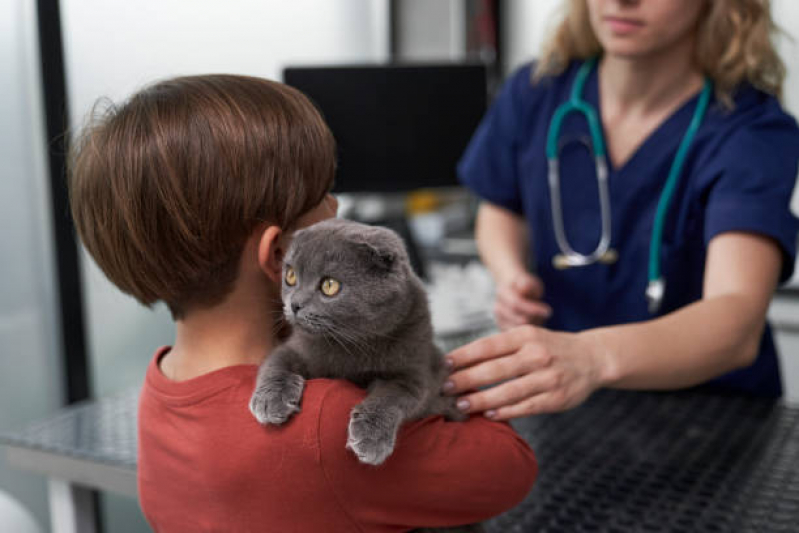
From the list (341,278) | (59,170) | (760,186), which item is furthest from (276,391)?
(59,170)

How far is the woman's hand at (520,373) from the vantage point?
2.68 feet

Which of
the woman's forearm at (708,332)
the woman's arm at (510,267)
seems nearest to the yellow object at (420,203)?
the woman's arm at (510,267)

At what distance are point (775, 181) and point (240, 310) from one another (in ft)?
2.88

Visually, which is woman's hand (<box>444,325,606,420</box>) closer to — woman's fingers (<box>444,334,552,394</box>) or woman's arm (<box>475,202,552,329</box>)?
woman's fingers (<box>444,334,552,394</box>)

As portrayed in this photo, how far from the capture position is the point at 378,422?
25.3 inches

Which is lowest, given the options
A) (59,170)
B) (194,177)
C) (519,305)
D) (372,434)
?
(519,305)

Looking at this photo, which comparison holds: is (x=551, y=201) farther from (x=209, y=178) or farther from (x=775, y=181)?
(x=209, y=178)

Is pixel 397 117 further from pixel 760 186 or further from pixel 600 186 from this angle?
pixel 760 186

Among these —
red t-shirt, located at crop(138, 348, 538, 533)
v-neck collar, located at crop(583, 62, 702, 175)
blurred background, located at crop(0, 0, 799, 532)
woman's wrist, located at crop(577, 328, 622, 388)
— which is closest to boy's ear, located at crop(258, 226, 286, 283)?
red t-shirt, located at crop(138, 348, 538, 533)

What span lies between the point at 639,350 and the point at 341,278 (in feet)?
1.53

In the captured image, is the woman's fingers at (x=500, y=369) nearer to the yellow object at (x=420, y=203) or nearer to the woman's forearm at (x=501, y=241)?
the woman's forearm at (x=501, y=241)

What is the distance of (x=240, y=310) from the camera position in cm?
78

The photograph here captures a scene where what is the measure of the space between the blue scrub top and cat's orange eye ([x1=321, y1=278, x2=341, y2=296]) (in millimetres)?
731

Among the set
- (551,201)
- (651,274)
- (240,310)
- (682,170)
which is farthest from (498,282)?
(240,310)
